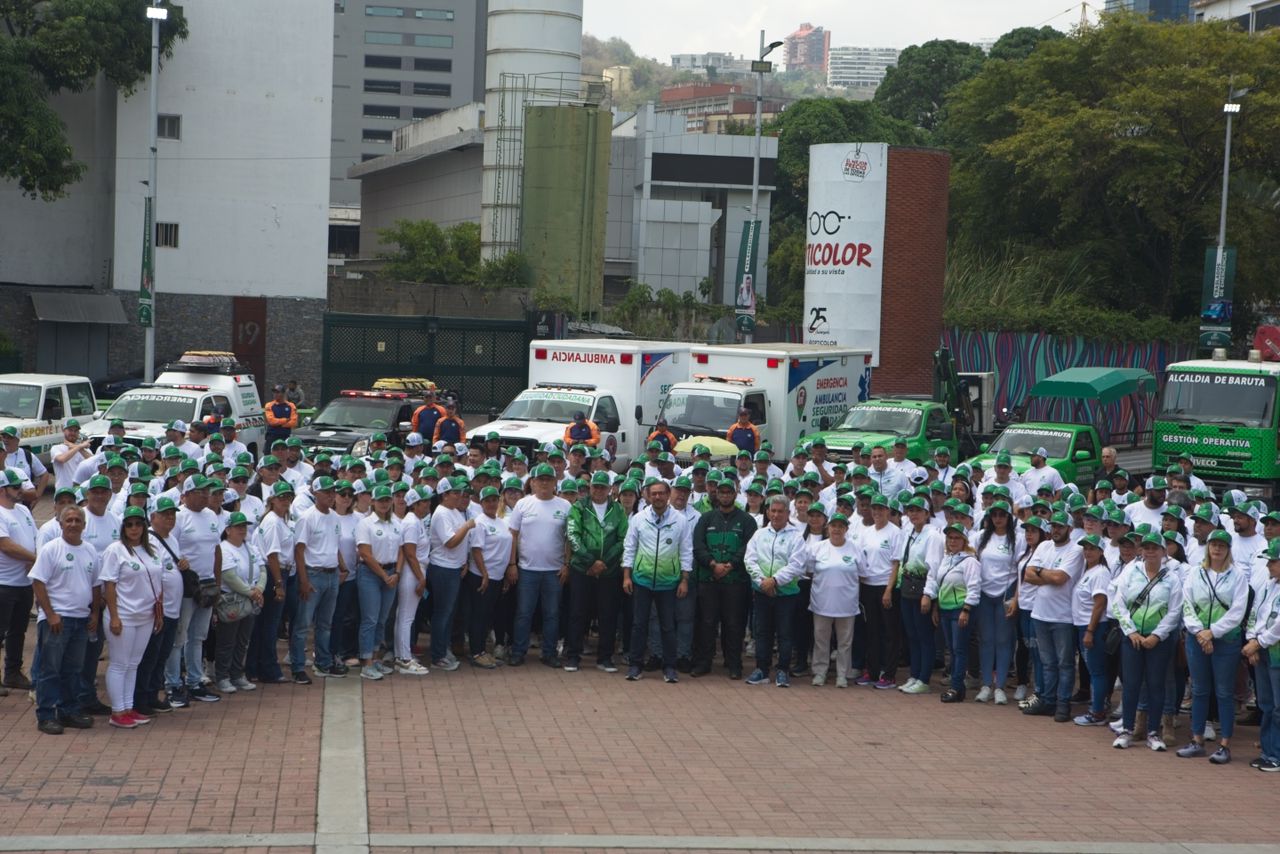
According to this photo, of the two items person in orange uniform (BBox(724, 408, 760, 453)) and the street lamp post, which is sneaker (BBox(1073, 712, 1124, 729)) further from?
the street lamp post

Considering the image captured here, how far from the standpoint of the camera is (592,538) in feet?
43.9

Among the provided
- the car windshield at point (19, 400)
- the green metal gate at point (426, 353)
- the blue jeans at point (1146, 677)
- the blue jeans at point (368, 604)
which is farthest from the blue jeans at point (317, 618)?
the green metal gate at point (426, 353)

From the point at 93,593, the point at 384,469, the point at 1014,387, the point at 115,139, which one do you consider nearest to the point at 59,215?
the point at 115,139

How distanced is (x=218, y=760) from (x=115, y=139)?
33649mm

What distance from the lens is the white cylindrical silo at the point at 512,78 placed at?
57.4m

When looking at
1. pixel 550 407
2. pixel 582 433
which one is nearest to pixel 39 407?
pixel 550 407

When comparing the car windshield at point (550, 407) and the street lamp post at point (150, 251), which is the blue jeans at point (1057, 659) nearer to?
the car windshield at point (550, 407)

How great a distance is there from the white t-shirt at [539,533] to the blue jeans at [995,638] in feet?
12.1

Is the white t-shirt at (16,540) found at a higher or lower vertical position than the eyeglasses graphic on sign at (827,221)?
lower

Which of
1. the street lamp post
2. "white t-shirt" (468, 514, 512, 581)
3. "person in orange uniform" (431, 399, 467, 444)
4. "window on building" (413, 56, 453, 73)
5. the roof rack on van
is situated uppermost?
"window on building" (413, 56, 453, 73)

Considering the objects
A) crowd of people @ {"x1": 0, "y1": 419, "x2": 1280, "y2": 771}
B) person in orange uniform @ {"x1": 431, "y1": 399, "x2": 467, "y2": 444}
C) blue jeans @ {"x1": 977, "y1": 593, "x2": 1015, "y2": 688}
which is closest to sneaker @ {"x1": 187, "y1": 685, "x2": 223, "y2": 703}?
crowd of people @ {"x1": 0, "y1": 419, "x2": 1280, "y2": 771}

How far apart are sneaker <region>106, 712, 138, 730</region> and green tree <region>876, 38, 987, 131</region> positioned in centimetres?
7650

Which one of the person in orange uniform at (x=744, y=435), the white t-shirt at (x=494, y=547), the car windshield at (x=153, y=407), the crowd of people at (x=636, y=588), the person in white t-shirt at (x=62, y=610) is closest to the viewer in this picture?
the person in white t-shirt at (x=62, y=610)

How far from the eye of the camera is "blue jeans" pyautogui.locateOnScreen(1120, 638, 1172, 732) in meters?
11.3
